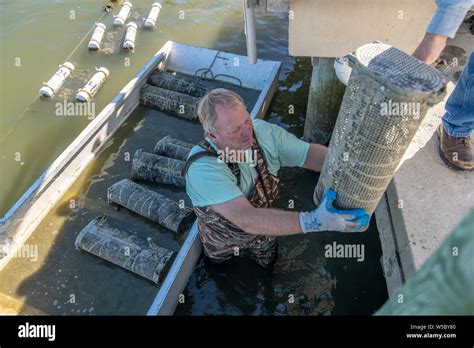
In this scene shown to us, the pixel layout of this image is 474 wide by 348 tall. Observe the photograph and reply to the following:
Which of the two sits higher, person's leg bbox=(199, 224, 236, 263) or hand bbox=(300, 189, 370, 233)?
hand bbox=(300, 189, 370, 233)

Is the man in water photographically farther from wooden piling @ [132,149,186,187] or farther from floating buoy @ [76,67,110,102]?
floating buoy @ [76,67,110,102]

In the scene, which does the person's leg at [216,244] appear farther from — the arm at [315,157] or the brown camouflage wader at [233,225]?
the arm at [315,157]

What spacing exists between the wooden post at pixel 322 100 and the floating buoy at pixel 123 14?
611 cm

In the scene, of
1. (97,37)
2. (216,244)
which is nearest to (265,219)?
(216,244)

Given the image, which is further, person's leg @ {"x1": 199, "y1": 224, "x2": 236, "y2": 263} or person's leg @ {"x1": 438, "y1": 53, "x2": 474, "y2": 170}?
person's leg @ {"x1": 199, "y1": 224, "x2": 236, "y2": 263}

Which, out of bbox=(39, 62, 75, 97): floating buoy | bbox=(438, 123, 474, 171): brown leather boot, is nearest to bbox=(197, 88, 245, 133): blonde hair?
bbox=(438, 123, 474, 171): brown leather boot

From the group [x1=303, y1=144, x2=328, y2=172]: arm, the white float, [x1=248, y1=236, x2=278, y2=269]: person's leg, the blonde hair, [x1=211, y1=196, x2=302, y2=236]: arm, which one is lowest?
[x1=248, y1=236, x2=278, y2=269]: person's leg

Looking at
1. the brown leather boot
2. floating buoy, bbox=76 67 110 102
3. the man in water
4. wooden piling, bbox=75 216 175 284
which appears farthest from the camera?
floating buoy, bbox=76 67 110 102

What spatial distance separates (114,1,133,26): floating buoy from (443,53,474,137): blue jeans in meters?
8.38

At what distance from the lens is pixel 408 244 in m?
3.37

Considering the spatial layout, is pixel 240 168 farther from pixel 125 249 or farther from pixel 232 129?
pixel 125 249

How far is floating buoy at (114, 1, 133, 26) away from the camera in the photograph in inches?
377

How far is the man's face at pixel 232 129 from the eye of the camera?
3094 mm
